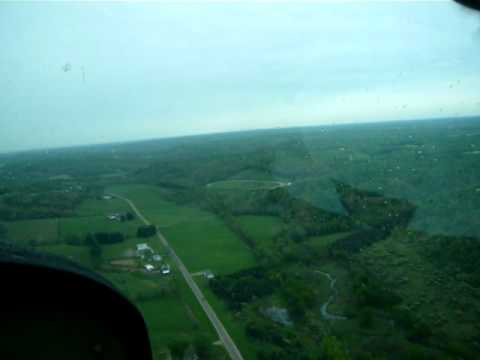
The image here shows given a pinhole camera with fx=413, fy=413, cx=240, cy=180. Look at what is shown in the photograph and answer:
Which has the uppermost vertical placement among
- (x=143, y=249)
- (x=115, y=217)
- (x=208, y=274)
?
(x=115, y=217)

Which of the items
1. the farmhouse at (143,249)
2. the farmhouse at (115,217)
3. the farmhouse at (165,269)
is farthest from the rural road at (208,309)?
the farmhouse at (115,217)

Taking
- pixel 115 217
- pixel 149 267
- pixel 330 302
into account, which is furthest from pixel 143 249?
A: pixel 330 302

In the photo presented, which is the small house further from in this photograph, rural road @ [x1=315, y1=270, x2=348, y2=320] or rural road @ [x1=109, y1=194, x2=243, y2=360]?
rural road @ [x1=315, y1=270, x2=348, y2=320]

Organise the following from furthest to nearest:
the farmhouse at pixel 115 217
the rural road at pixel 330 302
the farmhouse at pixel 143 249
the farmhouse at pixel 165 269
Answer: the farmhouse at pixel 115 217, the farmhouse at pixel 143 249, the farmhouse at pixel 165 269, the rural road at pixel 330 302

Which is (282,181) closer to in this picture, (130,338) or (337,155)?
(337,155)

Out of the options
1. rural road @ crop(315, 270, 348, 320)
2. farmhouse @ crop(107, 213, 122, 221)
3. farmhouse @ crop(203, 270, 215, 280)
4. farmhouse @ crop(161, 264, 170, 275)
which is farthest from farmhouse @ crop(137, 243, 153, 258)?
rural road @ crop(315, 270, 348, 320)

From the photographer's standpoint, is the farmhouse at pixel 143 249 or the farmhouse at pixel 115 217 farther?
the farmhouse at pixel 115 217

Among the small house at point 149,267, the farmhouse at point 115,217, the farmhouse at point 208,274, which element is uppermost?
the farmhouse at point 115,217

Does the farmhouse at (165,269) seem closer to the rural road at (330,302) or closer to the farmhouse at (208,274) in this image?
the farmhouse at (208,274)

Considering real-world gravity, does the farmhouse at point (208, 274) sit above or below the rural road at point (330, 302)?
above

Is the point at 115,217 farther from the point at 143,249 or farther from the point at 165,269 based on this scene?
the point at 165,269

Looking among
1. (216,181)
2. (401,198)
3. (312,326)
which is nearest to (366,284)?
(312,326)
